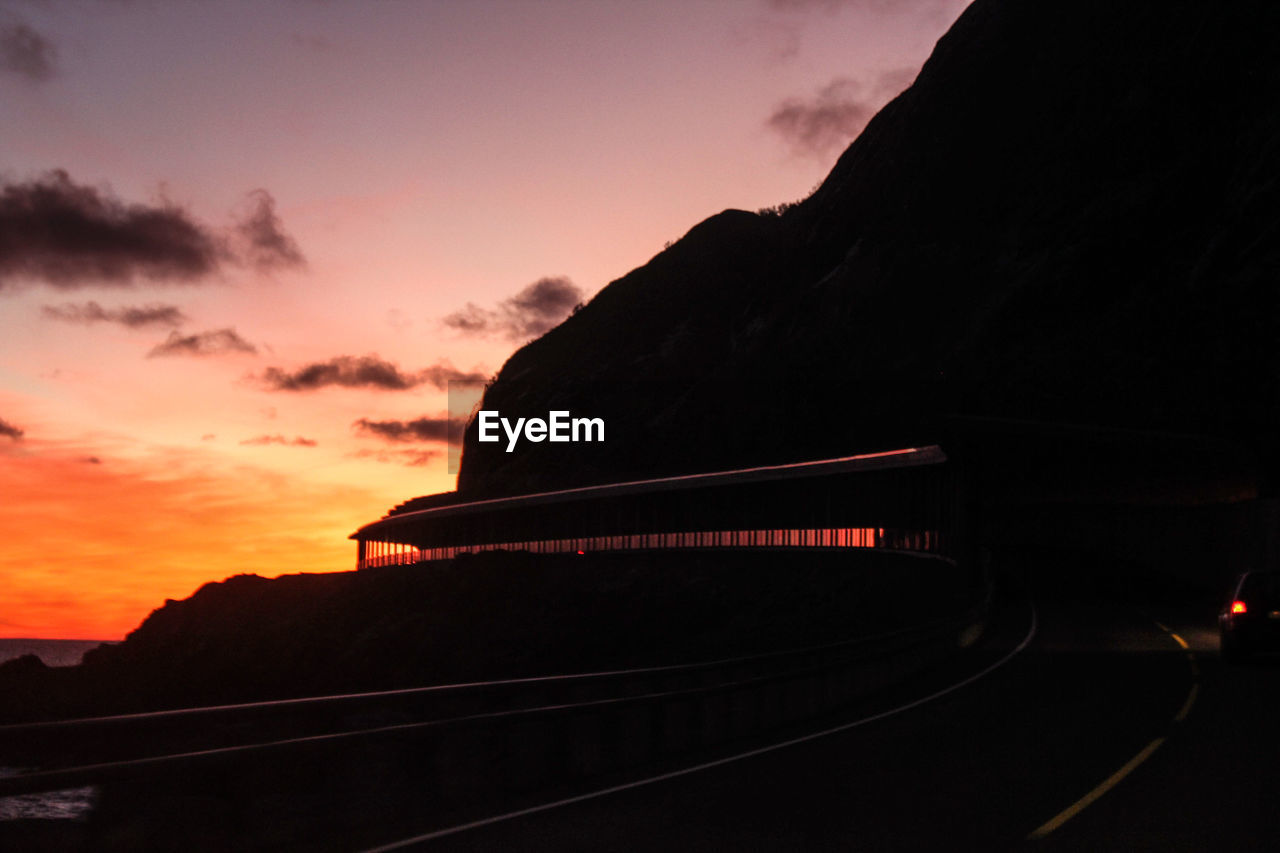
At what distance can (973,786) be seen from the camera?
11234mm

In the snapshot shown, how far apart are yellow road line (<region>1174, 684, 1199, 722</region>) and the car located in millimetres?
3941

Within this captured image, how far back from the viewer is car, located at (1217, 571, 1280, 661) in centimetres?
2453

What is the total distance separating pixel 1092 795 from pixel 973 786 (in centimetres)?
98

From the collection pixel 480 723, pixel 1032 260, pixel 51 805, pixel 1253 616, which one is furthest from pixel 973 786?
pixel 1032 260

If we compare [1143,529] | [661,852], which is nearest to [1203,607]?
[1143,529]

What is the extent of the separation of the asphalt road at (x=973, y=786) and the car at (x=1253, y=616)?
4.07 metres

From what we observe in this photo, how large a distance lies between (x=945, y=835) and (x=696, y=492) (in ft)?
280

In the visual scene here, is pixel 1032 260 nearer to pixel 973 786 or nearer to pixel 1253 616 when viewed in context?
pixel 1253 616

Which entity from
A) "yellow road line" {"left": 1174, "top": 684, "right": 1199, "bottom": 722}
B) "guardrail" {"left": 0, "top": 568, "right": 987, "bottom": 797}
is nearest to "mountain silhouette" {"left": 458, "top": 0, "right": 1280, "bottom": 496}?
"yellow road line" {"left": 1174, "top": 684, "right": 1199, "bottom": 722}

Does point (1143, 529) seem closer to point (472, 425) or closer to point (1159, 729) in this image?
point (1159, 729)

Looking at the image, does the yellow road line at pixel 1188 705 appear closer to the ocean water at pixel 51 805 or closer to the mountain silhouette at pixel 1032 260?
the ocean water at pixel 51 805

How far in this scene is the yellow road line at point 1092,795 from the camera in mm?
9289

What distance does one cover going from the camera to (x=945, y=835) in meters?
9.02

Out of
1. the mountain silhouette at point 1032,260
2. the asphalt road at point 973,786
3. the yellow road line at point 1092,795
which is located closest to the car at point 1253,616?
the asphalt road at point 973,786
